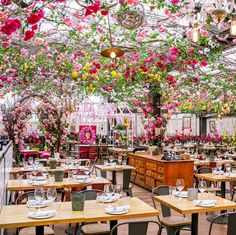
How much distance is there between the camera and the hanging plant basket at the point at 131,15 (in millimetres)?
4898

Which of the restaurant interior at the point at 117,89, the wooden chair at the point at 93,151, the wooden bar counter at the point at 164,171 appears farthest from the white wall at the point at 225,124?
the wooden bar counter at the point at 164,171

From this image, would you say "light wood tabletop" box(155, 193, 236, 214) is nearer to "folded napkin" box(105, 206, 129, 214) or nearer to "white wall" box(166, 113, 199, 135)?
"folded napkin" box(105, 206, 129, 214)

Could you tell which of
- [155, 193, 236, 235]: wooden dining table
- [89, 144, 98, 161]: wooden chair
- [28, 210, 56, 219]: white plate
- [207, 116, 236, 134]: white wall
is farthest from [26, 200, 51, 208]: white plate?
[207, 116, 236, 134]: white wall

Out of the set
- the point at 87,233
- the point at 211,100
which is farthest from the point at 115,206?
the point at 211,100

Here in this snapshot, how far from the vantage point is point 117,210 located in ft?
11.2

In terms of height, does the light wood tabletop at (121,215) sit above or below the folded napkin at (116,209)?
below

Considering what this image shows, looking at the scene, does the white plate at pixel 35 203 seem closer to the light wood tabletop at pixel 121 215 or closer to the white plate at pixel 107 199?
the light wood tabletop at pixel 121 215

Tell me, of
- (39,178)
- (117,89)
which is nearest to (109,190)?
(39,178)

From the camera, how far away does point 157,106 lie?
1015 centimetres

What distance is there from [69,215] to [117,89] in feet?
34.9

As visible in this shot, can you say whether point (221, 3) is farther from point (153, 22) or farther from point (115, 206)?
point (153, 22)

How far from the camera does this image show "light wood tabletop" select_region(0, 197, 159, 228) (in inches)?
122

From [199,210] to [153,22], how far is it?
174 inches

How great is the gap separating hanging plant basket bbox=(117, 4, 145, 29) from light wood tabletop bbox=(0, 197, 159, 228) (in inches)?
99.3
